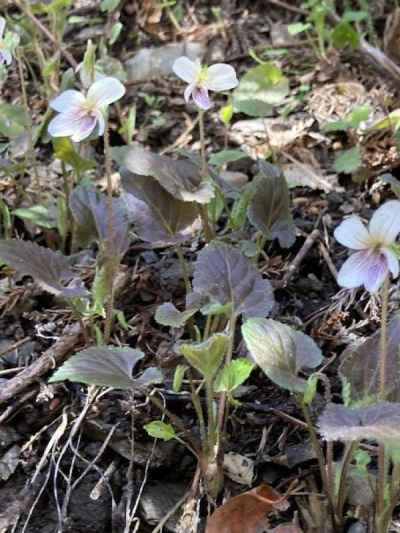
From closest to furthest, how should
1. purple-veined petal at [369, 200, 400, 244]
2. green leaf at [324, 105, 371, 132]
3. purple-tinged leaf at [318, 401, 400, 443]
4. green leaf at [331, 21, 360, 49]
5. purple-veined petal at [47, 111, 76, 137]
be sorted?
purple-tinged leaf at [318, 401, 400, 443], purple-veined petal at [369, 200, 400, 244], purple-veined petal at [47, 111, 76, 137], green leaf at [324, 105, 371, 132], green leaf at [331, 21, 360, 49]

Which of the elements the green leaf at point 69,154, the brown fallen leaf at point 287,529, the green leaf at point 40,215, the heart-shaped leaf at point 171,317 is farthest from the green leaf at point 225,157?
the brown fallen leaf at point 287,529

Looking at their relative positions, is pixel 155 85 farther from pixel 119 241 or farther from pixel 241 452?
pixel 241 452

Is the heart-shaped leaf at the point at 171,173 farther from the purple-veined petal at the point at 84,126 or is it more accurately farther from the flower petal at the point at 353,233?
the flower petal at the point at 353,233

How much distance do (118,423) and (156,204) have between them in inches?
20.4

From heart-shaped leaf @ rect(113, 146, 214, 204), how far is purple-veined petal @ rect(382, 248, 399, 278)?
1.84ft

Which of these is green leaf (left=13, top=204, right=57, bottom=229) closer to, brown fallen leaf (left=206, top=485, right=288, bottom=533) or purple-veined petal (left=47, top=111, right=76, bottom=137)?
purple-veined petal (left=47, top=111, right=76, bottom=137)

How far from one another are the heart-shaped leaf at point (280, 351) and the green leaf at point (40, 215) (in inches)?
36.1

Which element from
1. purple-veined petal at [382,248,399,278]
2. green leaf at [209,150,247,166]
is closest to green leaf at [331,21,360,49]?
green leaf at [209,150,247,166]

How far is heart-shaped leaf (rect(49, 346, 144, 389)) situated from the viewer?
54.2 inches

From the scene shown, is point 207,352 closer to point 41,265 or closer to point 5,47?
point 41,265

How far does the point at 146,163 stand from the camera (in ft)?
5.85

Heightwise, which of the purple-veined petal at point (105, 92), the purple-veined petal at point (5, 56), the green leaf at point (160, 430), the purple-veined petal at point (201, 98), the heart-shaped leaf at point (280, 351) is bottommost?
the green leaf at point (160, 430)

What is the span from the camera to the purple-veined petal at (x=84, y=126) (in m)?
1.55

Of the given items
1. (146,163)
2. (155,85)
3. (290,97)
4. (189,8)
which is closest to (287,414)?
(146,163)
